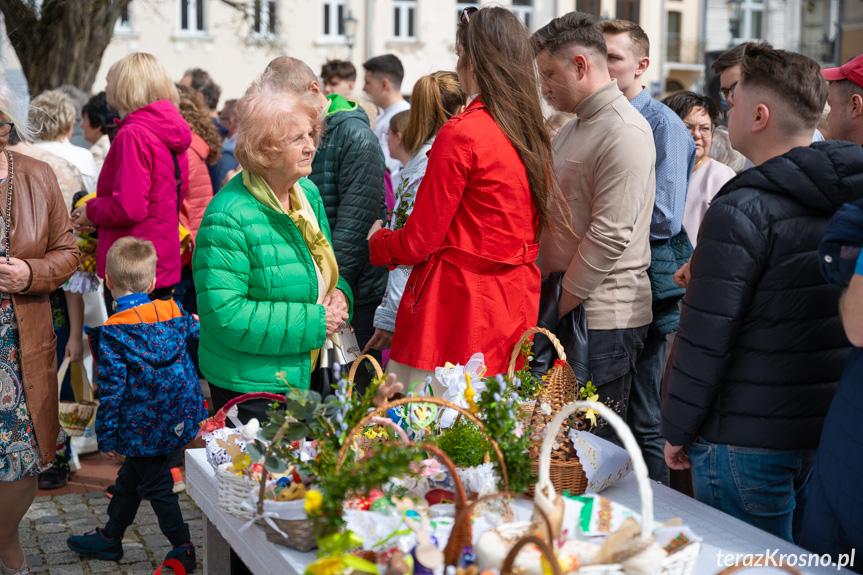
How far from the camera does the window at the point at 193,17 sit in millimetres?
25281

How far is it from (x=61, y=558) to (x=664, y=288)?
2.82 meters

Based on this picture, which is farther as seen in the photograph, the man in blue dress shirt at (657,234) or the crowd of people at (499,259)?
the man in blue dress shirt at (657,234)

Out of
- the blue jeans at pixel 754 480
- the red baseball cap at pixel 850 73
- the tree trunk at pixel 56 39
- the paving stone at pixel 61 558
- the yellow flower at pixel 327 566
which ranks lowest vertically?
the paving stone at pixel 61 558

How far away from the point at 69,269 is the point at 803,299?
2630mm

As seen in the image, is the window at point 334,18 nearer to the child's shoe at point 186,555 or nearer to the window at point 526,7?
the window at point 526,7

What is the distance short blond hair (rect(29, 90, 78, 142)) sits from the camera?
5262 mm

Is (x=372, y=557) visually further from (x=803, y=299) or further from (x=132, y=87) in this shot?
(x=132, y=87)

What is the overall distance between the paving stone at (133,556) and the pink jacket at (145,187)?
144cm

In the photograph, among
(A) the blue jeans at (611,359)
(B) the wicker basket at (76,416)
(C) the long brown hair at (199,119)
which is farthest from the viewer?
(C) the long brown hair at (199,119)

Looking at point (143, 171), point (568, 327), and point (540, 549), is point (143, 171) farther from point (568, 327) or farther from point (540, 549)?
point (540, 549)

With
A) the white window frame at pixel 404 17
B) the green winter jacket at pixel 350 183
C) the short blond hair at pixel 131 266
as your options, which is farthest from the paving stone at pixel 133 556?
the white window frame at pixel 404 17

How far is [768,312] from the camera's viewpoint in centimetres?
231

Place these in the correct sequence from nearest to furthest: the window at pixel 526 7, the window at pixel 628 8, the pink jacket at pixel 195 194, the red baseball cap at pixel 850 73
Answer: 1. the red baseball cap at pixel 850 73
2. the pink jacket at pixel 195 194
3. the window at pixel 526 7
4. the window at pixel 628 8

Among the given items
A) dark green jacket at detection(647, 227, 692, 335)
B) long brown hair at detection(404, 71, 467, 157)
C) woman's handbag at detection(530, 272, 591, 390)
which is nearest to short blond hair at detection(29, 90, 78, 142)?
long brown hair at detection(404, 71, 467, 157)
